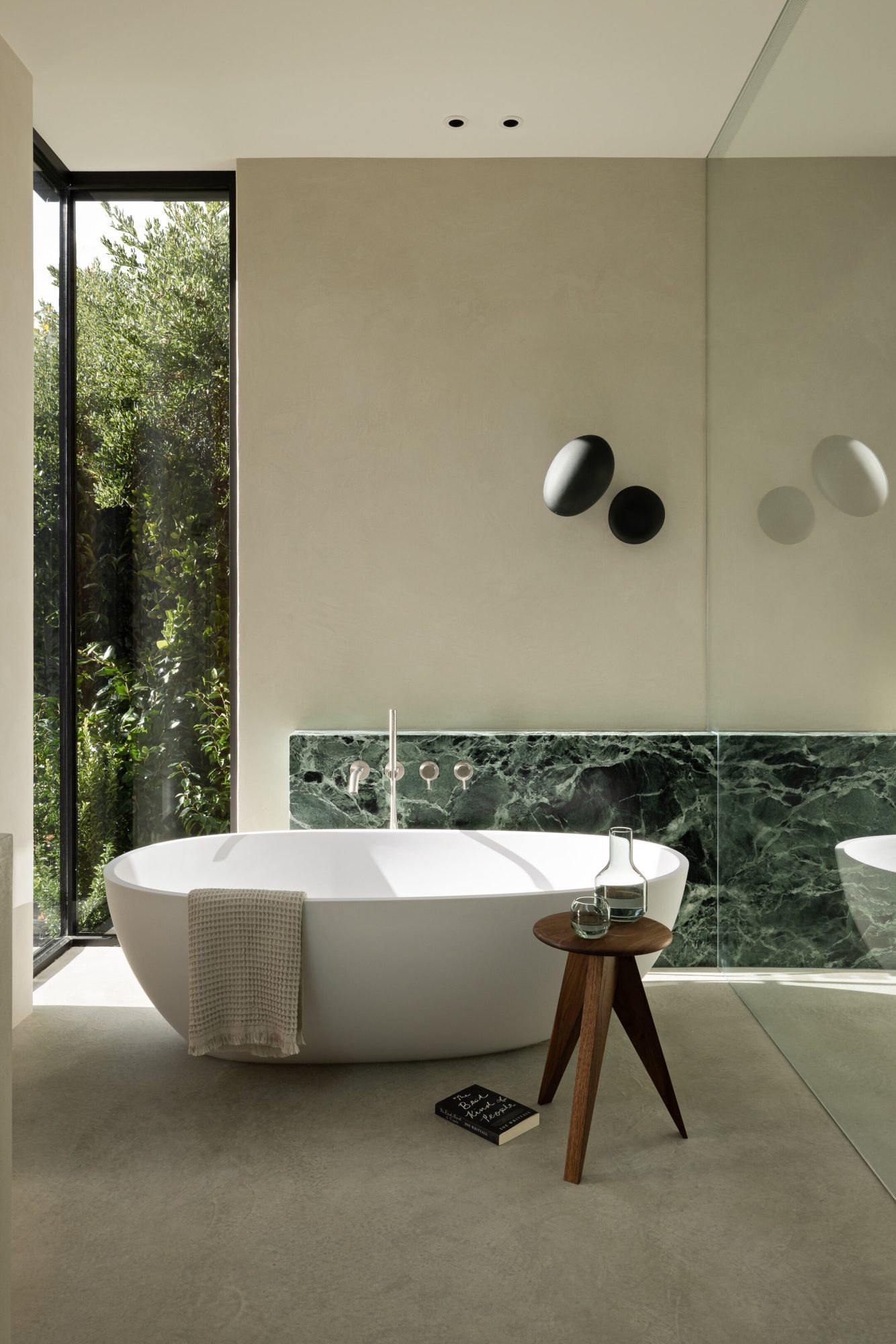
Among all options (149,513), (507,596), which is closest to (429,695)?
(507,596)

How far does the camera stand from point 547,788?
372 cm

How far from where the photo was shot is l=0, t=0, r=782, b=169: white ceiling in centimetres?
291

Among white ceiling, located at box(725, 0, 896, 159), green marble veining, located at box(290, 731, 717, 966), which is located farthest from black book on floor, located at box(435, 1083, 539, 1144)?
white ceiling, located at box(725, 0, 896, 159)

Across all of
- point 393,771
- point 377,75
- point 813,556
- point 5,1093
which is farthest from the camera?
point 393,771

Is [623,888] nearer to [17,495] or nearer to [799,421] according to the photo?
[799,421]

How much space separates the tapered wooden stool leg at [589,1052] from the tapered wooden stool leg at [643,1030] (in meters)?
0.10

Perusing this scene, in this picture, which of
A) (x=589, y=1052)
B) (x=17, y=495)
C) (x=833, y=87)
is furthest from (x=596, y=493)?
(x=589, y=1052)

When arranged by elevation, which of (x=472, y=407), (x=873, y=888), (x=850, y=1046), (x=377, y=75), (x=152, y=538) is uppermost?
(x=377, y=75)

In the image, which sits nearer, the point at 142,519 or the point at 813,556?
the point at 813,556

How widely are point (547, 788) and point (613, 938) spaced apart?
1371mm

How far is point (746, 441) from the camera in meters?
3.33

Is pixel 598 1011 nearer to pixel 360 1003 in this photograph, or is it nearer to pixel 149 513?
pixel 360 1003

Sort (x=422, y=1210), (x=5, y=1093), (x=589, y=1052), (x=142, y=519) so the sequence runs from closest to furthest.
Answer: (x=5, y=1093) → (x=422, y=1210) → (x=589, y=1052) → (x=142, y=519)

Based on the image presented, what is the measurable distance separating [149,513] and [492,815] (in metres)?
1.78
